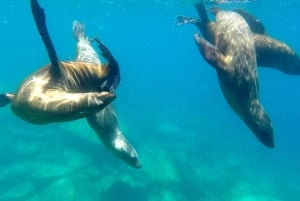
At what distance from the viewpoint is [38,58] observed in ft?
161

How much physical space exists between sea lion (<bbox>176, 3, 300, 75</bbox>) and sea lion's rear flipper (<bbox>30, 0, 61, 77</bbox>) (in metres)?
6.70

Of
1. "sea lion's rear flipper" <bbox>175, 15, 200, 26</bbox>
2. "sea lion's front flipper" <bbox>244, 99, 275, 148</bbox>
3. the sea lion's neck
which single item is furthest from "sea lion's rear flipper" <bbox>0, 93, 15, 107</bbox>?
"sea lion's rear flipper" <bbox>175, 15, 200, 26</bbox>

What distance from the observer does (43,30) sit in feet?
17.5

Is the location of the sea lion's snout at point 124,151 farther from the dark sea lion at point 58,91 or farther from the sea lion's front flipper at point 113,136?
the dark sea lion at point 58,91

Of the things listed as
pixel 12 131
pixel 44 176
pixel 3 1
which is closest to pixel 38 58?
pixel 3 1

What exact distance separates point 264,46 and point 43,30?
26.5ft

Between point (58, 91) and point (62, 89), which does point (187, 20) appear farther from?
point (58, 91)

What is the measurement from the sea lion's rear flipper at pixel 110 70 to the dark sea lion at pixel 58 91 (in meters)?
0.03

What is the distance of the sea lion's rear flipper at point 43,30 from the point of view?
527 centimetres

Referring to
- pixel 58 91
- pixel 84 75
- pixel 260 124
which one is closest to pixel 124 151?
pixel 260 124

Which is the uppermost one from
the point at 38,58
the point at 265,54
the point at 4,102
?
the point at 265,54

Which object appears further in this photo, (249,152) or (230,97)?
(249,152)

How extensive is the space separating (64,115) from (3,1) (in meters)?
56.2

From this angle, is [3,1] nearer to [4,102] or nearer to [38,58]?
[38,58]
